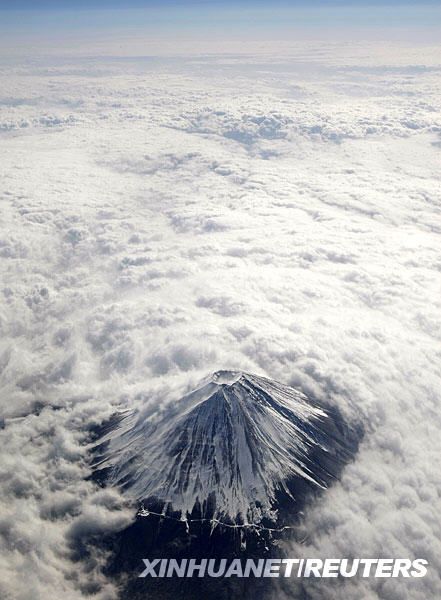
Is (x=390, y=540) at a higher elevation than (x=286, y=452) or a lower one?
lower

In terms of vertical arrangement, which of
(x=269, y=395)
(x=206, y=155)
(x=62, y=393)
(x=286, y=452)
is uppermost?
(x=206, y=155)

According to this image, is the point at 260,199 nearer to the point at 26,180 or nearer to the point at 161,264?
the point at 161,264

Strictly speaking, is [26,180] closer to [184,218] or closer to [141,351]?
[184,218]

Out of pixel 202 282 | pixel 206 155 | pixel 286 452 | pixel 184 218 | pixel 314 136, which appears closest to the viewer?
pixel 286 452

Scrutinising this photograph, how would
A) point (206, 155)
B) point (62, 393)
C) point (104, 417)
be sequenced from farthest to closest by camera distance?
point (206, 155) < point (62, 393) < point (104, 417)

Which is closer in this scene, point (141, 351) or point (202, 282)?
point (141, 351)

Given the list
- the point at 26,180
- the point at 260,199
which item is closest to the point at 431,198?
the point at 260,199
